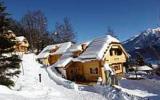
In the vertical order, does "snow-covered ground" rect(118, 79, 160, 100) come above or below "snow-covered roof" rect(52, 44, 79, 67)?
below

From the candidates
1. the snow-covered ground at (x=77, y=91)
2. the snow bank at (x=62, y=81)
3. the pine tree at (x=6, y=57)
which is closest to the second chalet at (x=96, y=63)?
the snow bank at (x=62, y=81)

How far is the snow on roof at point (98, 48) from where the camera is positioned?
4344cm

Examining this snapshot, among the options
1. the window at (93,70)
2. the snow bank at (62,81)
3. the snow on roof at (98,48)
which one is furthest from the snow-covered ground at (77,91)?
the snow on roof at (98,48)

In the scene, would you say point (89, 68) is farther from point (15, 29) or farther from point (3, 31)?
point (15, 29)

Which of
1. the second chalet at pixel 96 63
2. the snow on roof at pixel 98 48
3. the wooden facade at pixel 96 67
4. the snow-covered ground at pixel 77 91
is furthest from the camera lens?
the wooden facade at pixel 96 67

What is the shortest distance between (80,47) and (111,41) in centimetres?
875

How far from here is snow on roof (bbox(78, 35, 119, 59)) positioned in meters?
43.4

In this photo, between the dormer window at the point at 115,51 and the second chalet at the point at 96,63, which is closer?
the second chalet at the point at 96,63

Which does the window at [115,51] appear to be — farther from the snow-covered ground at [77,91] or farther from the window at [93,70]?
the snow-covered ground at [77,91]

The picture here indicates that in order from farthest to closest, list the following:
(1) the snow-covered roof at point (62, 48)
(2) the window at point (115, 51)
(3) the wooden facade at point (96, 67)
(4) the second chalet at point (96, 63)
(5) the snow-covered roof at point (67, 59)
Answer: (1) the snow-covered roof at point (62, 48)
(5) the snow-covered roof at point (67, 59)
(2) the window at point (115, 51)
(3) the wooden facade at point (96, 67)
(4) the second chalet at point (96, 63)

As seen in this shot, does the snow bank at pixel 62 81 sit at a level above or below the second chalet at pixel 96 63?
below

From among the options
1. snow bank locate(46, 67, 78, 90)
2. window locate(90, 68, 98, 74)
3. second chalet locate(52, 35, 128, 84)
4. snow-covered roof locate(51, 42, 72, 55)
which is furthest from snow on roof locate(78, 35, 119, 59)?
→ snow-covered roof locate(51, 42, 72, 55)

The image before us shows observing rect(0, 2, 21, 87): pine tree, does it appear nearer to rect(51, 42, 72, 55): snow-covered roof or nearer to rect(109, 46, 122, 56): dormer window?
rect(109, 46, 122, 56): dormer window

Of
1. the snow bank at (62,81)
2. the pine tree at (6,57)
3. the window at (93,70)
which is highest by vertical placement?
the pine tree at (6,57)
